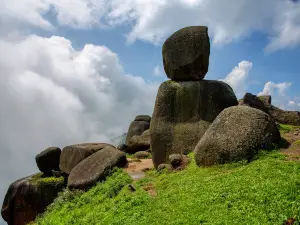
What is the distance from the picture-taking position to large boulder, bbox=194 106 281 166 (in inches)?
599

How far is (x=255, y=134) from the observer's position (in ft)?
A: 50.6

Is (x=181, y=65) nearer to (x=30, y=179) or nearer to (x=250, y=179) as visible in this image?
(x=250, y=179)

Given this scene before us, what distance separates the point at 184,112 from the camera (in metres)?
21.9

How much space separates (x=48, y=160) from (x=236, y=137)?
21142mm

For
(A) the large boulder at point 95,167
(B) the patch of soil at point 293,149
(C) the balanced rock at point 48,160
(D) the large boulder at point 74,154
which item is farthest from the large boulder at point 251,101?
(C) the balanced rock at point 48,160

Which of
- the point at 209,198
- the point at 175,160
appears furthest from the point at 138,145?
the point at 209,198

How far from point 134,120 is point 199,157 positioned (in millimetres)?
34411

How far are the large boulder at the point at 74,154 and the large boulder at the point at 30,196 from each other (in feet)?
4.54

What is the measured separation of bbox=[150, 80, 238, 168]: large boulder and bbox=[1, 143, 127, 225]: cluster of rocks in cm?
419

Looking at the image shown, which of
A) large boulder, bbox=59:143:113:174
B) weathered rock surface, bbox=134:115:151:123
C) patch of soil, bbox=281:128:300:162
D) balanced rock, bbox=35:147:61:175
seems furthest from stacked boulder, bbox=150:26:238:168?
weathered rock surface, bbox=134:115:151:123

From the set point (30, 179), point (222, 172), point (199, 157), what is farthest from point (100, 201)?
point (30, 179)

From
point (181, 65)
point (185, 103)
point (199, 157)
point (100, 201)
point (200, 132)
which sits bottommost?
point (100, 201)

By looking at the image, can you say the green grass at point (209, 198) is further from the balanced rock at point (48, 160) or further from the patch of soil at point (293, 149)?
the balanced rock at point (48, 160)

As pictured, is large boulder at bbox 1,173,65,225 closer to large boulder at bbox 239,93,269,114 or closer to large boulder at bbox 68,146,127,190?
large boulder at bbox 68,146,127,190
